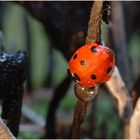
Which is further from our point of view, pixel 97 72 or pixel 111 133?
pixel 111 133

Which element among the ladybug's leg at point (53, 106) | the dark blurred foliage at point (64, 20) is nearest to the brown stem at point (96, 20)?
the dark blurred foliage at point (64, 20)

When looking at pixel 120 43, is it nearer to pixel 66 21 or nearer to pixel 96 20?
pixel 66 21

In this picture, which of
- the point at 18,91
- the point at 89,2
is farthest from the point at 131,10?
the point at 18,91

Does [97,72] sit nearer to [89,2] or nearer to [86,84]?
[86,84]

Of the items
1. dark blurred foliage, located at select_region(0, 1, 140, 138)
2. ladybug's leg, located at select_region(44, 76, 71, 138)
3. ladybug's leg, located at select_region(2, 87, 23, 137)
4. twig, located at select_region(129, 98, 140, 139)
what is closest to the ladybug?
twig, located at select_region(129, 98, 140, 139)

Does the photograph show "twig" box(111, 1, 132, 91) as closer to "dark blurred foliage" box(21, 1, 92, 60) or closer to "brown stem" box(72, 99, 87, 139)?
"dark blurred foliage" box(21, 1, 92, 60)

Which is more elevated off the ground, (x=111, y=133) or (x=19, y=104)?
(x=19, y=104)
